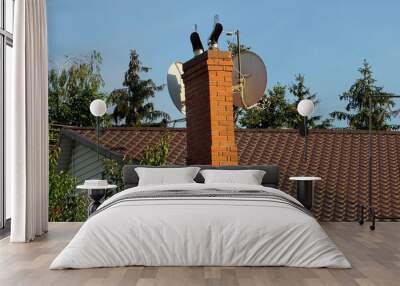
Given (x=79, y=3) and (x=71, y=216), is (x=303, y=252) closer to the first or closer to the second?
(x=71, y=216)

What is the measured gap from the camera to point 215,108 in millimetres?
7590

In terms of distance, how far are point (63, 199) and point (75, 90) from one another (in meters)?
12.1

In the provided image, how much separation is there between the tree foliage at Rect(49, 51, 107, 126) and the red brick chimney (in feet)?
40.2

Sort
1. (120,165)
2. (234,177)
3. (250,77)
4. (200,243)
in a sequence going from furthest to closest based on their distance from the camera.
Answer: (120,165)
(250,77)
(234,177)
(200,243)

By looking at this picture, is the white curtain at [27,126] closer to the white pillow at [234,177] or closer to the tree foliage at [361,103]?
the white pillow at [234,177]

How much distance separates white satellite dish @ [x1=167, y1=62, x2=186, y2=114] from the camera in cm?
849

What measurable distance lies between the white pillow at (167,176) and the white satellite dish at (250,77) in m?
1.64

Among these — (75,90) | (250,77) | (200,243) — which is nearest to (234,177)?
(250,77)

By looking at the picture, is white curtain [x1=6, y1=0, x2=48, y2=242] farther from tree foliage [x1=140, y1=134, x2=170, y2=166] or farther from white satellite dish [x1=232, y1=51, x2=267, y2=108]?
white satellite dish [x1=232, y1=51, x2=267, y2=108]

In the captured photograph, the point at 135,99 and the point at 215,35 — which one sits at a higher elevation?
the point at 135,99

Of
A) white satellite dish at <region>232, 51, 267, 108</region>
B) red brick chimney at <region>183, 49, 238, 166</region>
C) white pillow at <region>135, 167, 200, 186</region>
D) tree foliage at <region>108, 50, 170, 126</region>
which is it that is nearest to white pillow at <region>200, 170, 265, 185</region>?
white pillow at <region>135, 167, 200, 186</region>

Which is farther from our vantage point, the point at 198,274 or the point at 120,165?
the point at 120,165

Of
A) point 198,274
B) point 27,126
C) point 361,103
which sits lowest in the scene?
point 198,274

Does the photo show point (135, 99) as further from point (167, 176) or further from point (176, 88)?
point (167, 176)
